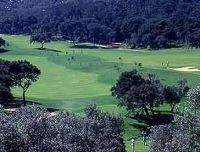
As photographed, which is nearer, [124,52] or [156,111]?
[156,111]

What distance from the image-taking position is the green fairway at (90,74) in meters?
99.6

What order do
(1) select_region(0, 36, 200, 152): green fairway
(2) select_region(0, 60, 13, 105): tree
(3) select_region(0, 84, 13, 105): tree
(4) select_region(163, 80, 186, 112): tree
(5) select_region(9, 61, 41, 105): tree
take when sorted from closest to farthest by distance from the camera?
(4) select_region(163, 80, 186, 112): tree → (3) select_region(0, 84, 13, 105): tree → (2) select_region(0, 60, 13, 105): tree → (5) select_region(9, 61, 41, 105): tree → (1) select_region(0, 36, 200, 152): green fairway

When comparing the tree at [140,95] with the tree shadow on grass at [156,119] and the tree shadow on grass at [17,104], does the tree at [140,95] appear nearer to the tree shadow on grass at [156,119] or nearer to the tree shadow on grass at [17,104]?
the tree shadow on grass at [156,119]

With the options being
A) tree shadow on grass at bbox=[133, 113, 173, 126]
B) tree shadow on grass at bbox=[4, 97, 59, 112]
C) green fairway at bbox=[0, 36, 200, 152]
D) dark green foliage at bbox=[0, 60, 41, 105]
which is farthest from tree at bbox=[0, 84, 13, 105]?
tree shadow on grass at bbox=[133, 113, 173, 126]

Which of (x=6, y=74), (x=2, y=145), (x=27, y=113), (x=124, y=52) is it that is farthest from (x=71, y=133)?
(x=124, y=52)

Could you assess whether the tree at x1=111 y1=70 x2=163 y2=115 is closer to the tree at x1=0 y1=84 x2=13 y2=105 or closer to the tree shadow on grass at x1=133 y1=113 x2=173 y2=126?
the tree shadow on grass at x1=133 y1=113 x2=173 y2=126

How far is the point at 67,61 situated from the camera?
533 ft

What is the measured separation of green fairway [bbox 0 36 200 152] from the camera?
99.6m

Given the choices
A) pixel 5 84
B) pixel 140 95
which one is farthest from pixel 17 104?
pixel 140 95

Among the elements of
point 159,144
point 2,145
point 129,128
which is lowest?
point 129,128

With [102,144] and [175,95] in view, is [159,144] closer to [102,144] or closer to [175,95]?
[102,144]

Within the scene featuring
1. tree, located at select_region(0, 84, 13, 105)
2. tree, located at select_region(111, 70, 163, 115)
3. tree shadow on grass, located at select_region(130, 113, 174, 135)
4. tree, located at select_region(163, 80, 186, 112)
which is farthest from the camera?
tree, located at select_region(0, 84, 13, 105)

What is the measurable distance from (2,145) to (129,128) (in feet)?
157

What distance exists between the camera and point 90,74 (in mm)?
137500
